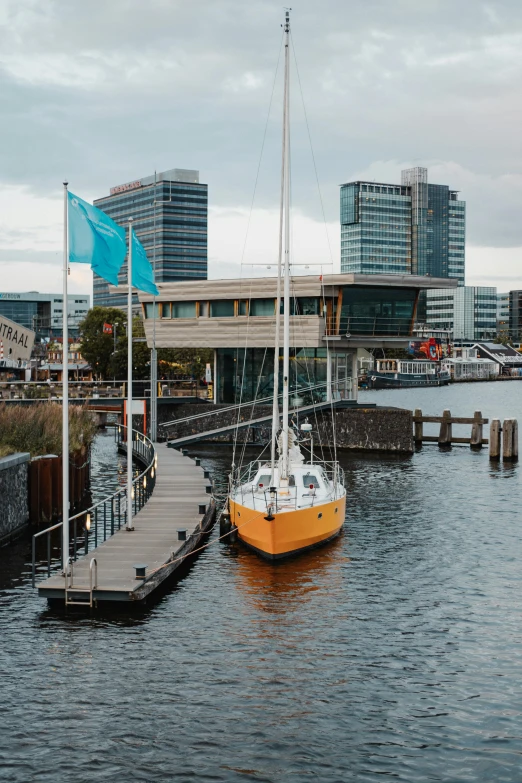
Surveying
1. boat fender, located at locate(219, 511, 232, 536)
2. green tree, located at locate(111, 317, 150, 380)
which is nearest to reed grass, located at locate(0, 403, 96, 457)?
boat fender, located at locate(219, 511, 232, 536)

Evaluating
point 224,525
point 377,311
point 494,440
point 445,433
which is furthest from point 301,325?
point 224,525

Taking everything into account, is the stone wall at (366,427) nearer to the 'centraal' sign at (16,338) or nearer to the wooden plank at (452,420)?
the wooden plank at (452,420)

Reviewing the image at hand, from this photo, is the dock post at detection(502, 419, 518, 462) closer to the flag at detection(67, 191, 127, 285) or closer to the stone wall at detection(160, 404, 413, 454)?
the stone wall at detection(160, 404, 413, 454)

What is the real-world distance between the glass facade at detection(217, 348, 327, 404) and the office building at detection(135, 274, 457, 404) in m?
0.08

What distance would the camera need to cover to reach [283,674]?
23.0 meters

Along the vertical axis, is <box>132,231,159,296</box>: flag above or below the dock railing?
above

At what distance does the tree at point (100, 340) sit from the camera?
138 m

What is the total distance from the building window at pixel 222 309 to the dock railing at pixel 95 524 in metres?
18.7

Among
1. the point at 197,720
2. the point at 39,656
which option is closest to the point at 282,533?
the point at 39,656

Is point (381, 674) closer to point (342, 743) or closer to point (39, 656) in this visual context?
point (342, 743)

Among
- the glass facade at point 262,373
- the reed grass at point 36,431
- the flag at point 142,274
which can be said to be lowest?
the reed grass at point 36,431

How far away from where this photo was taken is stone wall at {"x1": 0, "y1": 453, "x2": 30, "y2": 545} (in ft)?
123

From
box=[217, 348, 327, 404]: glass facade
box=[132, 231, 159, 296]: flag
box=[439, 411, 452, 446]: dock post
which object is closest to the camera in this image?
box=[132, 231, 159, 296]: flag

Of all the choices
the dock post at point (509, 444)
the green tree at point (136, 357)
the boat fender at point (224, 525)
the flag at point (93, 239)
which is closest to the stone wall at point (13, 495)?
the boat fender at point (224, 525)
